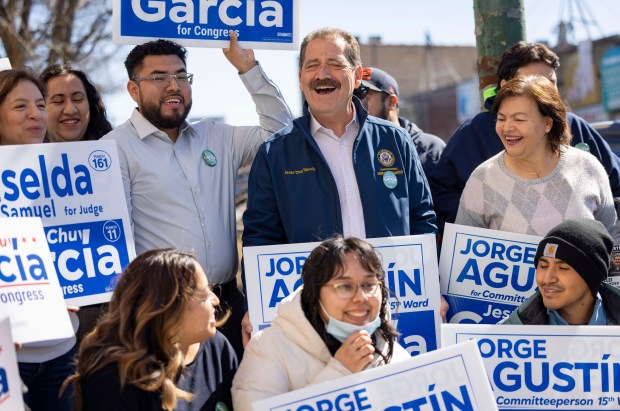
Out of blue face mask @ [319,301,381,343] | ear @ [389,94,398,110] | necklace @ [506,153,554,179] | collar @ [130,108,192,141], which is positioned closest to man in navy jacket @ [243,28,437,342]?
necklace @ [506,153,554,179]

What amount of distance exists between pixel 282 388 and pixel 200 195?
1.57 m

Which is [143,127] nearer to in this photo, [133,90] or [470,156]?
[133,90]

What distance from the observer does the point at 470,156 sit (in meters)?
5.63

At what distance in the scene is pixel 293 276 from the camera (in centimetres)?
484

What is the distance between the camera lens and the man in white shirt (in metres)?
5.06

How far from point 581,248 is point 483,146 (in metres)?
1.26

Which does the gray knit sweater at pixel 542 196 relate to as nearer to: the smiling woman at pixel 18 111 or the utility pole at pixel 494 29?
the utility pole at pixel 494 29

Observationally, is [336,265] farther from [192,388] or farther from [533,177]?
[533,177]

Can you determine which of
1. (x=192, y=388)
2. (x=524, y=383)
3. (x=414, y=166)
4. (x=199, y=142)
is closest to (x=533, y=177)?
(x=414, y=166)

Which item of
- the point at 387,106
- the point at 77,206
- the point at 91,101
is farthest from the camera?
the point at 387,106

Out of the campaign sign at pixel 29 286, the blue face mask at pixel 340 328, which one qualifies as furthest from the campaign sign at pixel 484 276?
the campaign sign at pixel 29 286

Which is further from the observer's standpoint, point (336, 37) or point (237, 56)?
point (237, 56)

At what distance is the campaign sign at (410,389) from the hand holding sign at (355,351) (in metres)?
0.04

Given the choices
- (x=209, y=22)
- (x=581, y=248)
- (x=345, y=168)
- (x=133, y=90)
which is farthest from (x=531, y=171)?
(x=133, y=90)
